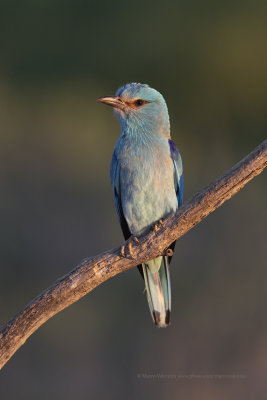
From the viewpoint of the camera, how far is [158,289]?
117 inches

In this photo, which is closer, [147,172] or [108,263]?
[108,263]

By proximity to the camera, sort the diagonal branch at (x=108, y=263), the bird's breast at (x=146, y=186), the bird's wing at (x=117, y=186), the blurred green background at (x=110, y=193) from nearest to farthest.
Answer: the diagonal branch at (x=108, y=263) < the bird's breast at (x=146, y=186) < the bird's wing at (x=117, y=186) < the blurred green background at (x=110, y=193)

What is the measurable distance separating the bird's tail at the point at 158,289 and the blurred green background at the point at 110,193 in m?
1.65

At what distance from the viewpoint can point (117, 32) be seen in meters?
6.62

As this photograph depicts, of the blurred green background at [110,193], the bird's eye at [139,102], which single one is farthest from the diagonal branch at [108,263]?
the blurred green background at [110,193]

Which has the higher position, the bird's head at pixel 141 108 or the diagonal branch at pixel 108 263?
the bird's head at pixel 141 108

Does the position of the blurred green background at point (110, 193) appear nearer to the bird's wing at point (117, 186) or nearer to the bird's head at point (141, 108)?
the bird's wing at point (117, 186)

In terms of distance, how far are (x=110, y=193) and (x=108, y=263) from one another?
10.5 ft

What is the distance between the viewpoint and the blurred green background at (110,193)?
4672 millimetres

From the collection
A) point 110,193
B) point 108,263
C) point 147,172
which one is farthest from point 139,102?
point 110,193

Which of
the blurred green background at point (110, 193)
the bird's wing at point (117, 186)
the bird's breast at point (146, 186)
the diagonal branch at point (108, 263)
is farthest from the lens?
the blurred green background at point (110, 193)

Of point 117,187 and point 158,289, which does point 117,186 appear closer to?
point 117,187

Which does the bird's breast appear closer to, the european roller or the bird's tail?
the european roller

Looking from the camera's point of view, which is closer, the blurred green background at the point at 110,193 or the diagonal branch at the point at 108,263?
the diagonal branch at the point at 108,263
